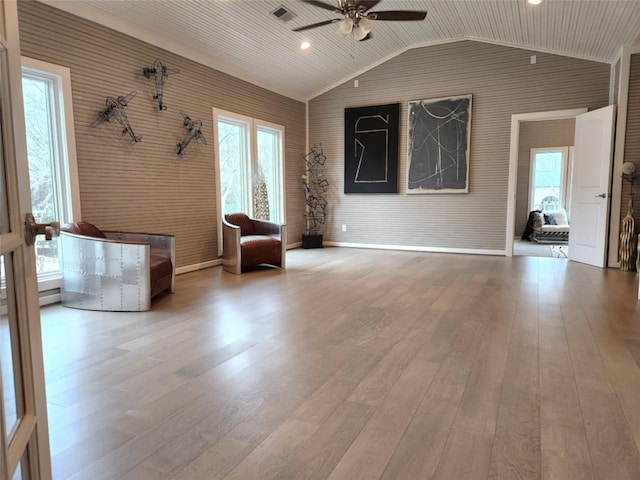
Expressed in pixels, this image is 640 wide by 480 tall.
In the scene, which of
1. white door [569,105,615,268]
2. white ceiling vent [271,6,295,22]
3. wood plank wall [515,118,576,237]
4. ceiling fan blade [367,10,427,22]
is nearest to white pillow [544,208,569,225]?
wood plank wall [515,118,576,237]

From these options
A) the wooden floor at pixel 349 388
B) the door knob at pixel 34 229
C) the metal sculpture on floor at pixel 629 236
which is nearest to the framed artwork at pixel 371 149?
the metal sculpture on floor at pixel 629 236

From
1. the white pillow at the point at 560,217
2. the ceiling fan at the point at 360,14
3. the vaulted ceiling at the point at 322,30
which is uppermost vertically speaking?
the vaulted ceiling at the point at 322,30

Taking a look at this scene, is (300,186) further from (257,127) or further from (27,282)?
(27,282)

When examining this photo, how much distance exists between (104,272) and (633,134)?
6516 mm

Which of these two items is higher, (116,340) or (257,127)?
(257,127)

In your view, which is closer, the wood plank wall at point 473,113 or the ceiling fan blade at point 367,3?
the ceiling fan blade at point 367,3

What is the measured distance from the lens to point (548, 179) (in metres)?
9.40

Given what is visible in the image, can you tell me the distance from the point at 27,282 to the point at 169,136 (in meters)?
4.37

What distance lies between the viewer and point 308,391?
2113 mm

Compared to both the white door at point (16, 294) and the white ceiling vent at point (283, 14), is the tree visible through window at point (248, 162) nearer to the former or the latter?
the white ceiling vent at point (283, 14)

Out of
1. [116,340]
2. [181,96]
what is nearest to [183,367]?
[116,340]

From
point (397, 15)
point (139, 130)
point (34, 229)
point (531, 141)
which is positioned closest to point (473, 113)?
point (397, 15)

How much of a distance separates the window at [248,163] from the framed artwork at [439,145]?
231 centimetres

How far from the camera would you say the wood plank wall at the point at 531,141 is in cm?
908
